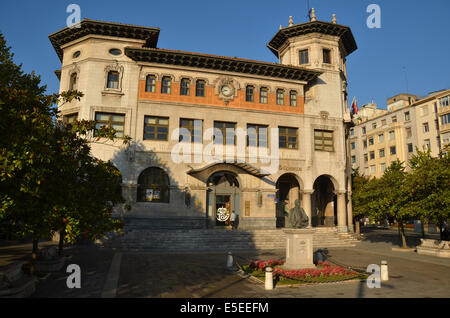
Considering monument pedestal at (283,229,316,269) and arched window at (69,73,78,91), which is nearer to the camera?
monument pedestal at (283,229,316,269)

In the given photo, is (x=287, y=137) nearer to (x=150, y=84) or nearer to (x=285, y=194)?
(x=285, y=194)

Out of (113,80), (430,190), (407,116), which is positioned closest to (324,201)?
(430,190)

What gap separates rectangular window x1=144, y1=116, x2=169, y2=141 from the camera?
84.8 feet

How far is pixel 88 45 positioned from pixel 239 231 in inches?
810

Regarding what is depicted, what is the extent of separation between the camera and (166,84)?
26891 mm

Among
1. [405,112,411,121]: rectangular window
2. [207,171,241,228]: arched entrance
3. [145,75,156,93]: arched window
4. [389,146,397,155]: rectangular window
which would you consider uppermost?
[405,112,411,121]: rectangular window

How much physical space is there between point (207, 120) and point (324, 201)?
16.1m

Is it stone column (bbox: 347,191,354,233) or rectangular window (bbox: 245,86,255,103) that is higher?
rectangular window (bbox: 245,86,255,103)

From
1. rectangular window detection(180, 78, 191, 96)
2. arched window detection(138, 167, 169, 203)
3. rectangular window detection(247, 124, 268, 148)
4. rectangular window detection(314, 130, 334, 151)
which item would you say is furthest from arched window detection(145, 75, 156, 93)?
rectangular window detection(314, 130, 334, 151)

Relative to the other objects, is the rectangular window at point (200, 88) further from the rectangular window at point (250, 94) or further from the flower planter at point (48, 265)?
the flower planter at point (48, 265)

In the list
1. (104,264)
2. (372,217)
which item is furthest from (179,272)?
(372,217)

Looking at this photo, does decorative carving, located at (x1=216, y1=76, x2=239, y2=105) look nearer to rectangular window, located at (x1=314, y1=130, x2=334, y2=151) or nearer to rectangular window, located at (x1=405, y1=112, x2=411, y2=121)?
rectangular window, located at (x1=314, y1=130, x2=334, y2=151)

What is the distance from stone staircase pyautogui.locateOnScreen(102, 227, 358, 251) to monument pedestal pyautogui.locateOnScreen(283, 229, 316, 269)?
8.64m
